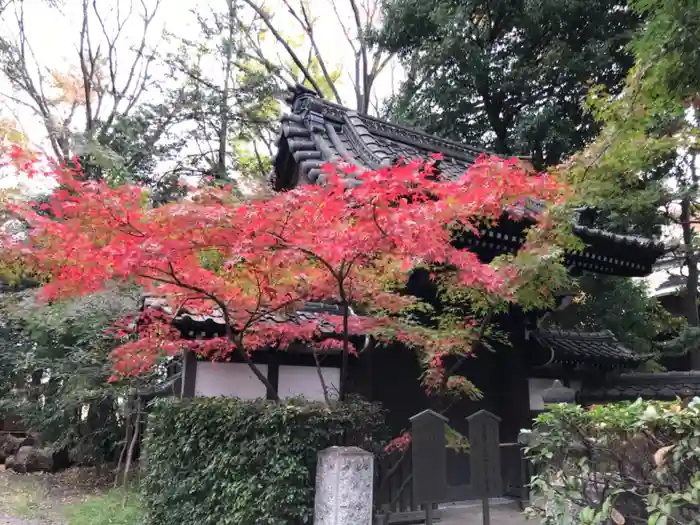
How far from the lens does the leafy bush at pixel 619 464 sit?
2861 mm

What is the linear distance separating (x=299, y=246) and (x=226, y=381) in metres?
3.10

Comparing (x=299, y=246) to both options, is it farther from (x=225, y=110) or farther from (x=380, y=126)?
(x=225, y=110)

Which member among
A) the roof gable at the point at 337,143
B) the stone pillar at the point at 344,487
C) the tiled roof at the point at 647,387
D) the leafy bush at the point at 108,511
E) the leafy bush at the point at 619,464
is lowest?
the leafy bush at the point at 108,511

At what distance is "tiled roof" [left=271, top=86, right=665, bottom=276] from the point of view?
7.98m

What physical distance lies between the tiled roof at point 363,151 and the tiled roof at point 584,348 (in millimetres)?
1312

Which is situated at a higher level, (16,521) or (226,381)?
(226,381)

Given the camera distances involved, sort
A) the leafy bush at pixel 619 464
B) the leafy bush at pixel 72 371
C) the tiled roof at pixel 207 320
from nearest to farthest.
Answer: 1. the leafy bush at pixel 619 464
2. the tiled roof at pixel 207 320
3. the leafy bush at pixel 72 371

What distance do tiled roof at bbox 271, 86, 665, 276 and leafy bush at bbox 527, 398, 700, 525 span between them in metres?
4.36

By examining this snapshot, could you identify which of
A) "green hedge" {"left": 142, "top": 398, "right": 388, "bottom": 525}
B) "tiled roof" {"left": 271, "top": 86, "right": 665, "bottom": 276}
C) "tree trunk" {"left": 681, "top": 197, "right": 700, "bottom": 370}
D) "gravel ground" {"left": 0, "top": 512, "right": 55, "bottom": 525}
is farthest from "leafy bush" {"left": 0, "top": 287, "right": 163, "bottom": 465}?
"tree trunk" {"left": 681, "top": 197, "right": 700, "bottom": 370}

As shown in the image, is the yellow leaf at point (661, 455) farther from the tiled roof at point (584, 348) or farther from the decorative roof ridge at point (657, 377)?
the decorative roof ridge at point (657, 377)

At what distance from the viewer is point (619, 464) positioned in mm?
3250

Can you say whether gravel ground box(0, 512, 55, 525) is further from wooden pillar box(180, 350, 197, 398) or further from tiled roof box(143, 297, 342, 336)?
tiled roof box(143, 297, 342, 336)

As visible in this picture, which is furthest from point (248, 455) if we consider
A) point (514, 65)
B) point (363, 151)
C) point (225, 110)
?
point (225, 110)

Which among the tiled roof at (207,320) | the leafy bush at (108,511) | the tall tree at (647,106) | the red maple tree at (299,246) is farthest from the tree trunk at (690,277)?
the leafy bush at (108,511)
